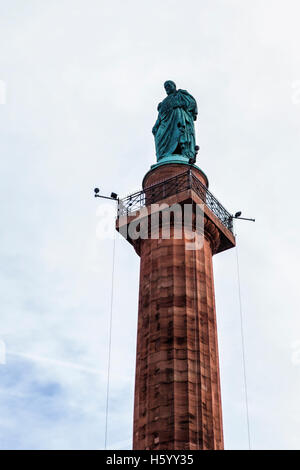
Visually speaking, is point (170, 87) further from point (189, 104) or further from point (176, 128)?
point (176, 128)

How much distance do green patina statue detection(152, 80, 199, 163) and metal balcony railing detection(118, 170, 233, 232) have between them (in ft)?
5.17

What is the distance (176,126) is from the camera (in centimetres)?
3416

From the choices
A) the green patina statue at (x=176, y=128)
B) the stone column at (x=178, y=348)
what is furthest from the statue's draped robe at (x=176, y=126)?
the stone column at (x=178, y=348)

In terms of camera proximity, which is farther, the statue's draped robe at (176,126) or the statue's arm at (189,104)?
the statue's arm at (189,104)

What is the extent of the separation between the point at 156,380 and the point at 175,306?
3.30 metres

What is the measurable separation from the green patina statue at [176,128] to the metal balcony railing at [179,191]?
158cm

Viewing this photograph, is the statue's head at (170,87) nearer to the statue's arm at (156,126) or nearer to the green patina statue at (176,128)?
the green patina statue at (176,128)

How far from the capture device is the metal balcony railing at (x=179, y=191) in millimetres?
31219

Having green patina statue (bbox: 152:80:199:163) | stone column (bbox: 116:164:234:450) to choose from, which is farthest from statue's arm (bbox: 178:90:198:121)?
stone column (bbox: 116:164:234:450)

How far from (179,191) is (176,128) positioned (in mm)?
4761

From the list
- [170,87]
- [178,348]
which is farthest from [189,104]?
[178,348]

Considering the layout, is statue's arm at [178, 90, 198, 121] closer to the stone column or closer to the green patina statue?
the green patina statue

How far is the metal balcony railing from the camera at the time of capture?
102 feet
